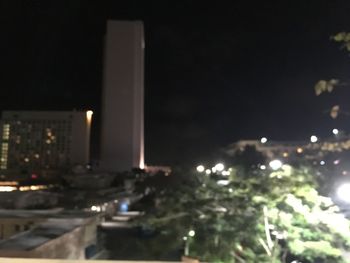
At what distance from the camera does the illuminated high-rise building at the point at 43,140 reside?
83.9 metres

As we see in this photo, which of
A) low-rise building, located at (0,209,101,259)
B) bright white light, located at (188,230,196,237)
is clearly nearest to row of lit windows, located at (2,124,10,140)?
low-rise building, located at (0,209,101,259)

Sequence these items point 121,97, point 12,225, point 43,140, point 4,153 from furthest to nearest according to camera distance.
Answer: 1. point 43,140
2. point 4,153
3. point 121,97
4. point 12,225

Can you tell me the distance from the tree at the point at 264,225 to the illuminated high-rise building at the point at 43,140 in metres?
75.5

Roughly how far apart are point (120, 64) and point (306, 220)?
77.4m

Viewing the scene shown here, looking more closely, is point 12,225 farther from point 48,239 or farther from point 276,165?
point 276,165

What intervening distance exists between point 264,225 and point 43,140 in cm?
8211

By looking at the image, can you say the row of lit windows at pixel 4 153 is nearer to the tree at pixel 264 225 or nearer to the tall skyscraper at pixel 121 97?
the tall skyscraper at pixel 121 97

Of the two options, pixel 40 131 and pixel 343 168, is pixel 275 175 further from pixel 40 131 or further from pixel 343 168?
pixel 40 131

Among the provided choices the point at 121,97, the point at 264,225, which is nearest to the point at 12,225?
the point at 264,225

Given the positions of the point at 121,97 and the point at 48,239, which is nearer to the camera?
the point at 48,239

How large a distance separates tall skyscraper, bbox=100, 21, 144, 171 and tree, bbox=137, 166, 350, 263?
7226 cm

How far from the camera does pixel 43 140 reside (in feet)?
284

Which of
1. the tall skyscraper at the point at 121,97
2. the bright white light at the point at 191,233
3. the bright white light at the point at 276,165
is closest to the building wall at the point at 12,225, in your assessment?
the bright white light at the point at 191,233

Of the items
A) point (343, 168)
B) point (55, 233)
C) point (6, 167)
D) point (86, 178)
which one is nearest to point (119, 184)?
point (86, 178)
